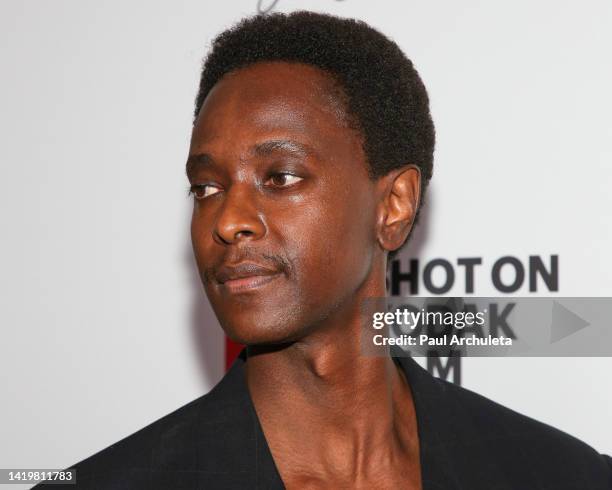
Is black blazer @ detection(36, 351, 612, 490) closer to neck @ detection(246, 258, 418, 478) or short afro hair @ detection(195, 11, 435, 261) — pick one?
neck @ detection(246, 258, 418, 478)

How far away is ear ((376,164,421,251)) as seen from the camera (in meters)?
1.66

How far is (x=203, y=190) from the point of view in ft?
5.24

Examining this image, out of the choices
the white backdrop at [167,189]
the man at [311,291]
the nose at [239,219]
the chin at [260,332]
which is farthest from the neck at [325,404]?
the white backdrop at [167,189]

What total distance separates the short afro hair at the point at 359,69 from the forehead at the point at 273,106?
0.03m

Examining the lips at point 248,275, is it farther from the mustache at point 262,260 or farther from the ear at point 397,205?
the ear at point 397,205

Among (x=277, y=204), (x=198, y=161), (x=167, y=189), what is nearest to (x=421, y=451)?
(x=277, y=204)

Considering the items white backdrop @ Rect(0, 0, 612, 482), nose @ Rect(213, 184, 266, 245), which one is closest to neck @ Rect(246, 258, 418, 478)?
nose @ Rect(213, 184, 266, 245)

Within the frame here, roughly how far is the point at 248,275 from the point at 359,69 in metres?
0.43

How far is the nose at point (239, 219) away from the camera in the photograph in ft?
4.86

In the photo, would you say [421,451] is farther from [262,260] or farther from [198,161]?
[198,161]

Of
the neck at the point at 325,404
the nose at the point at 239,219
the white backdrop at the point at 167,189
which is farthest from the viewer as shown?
the white backdrop at the point at 167,189

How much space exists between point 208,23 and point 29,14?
1.77 feet

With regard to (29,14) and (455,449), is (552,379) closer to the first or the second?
Answer: (455,449)

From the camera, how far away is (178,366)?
2.42 metres
